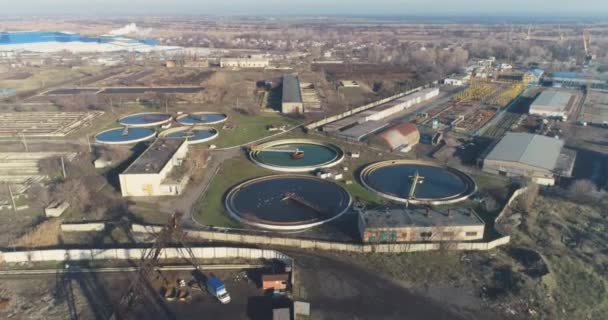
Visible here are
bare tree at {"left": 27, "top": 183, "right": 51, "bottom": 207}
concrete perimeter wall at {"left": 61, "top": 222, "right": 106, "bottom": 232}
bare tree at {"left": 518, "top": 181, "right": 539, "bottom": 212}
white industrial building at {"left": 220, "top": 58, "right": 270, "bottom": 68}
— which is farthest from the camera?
white industrial building at {"left": 220, "top": 58, "right": 270, "bottom": 68}

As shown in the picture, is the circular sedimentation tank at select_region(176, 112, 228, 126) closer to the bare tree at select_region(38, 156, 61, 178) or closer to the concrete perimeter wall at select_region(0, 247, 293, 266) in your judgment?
the bare tree at select_region(38, 156, 61, 178)

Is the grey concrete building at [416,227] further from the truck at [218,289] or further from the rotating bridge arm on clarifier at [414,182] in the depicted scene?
the truck at [218,289]

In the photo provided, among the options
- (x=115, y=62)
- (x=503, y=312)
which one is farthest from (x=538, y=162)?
(x=115, y=62)

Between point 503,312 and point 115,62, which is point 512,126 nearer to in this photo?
point 503,312

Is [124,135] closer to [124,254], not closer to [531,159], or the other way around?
[124,254]

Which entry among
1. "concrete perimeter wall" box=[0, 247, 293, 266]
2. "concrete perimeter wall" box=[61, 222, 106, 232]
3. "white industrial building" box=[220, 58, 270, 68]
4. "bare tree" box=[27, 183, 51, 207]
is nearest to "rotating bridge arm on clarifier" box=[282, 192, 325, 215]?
"concrete perimeter wall" box=[0, 247, 293, 266]

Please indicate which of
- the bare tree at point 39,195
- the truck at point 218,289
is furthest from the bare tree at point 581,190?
the bare tree at point 39,195
